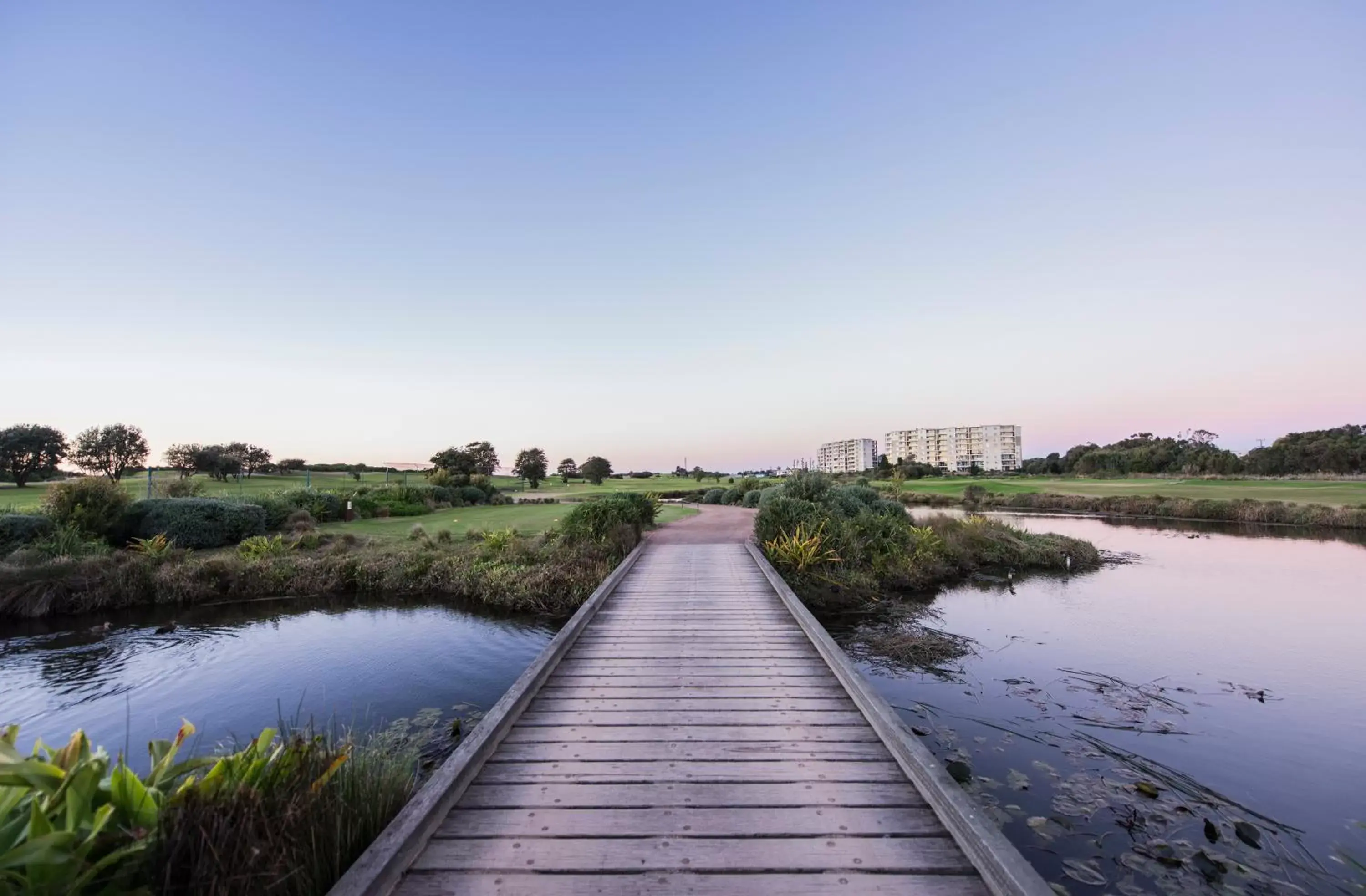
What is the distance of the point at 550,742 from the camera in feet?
12.7

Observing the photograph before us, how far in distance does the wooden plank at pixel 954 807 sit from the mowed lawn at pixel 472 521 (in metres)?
13.4

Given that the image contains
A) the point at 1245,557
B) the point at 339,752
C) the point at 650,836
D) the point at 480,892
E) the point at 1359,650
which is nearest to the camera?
the point at 480,892

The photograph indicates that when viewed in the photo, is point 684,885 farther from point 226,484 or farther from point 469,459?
point 469,459

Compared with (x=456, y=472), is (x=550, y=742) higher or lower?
lower

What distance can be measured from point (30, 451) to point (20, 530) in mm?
29667

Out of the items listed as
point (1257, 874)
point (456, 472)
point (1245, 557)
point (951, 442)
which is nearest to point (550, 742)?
point (1257, 874)

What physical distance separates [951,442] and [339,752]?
162 meters

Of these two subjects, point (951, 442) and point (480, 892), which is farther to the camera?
point (951, 442)

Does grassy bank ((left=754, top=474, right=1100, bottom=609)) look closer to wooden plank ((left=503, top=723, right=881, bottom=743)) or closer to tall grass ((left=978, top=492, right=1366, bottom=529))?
wooden plank ((left=503, top=723, right=881, bottom=743))

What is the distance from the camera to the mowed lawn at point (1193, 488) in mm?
30203

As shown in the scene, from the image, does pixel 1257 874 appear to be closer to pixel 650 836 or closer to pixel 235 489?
pixel 650 836

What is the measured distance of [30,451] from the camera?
3167cm

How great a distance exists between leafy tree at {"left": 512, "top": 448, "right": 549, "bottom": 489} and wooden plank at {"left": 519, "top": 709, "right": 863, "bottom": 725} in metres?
44.2

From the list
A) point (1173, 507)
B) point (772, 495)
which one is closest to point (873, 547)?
point (772, 495)
